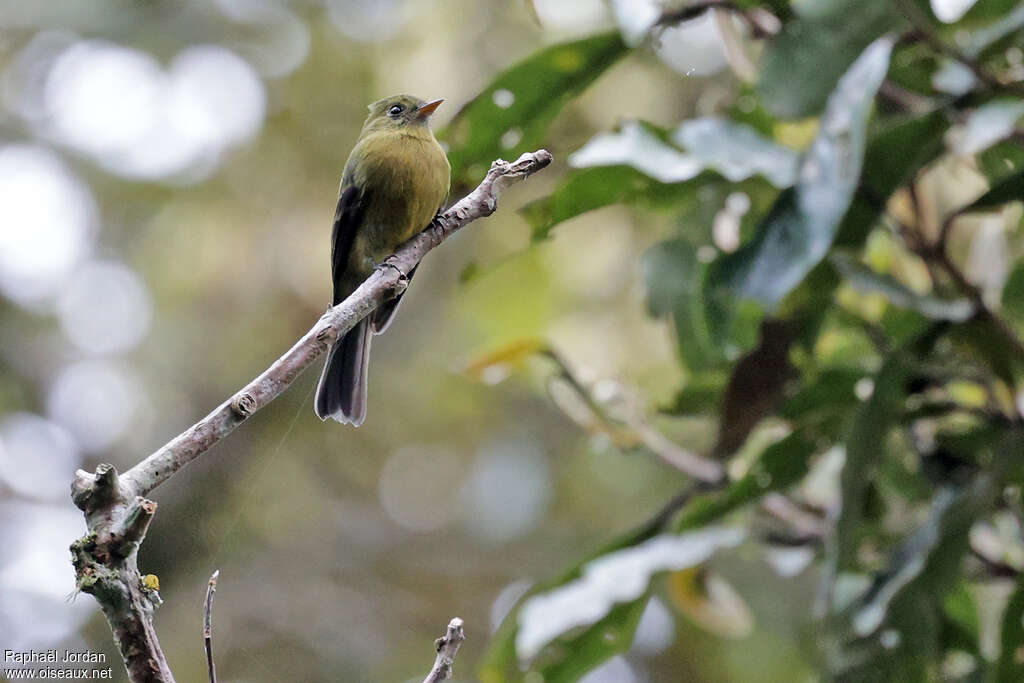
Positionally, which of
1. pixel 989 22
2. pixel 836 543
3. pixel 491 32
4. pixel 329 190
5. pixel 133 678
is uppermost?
pixel 491 32

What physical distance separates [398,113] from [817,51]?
93 cm

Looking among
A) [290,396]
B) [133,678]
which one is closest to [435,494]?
[290,396]

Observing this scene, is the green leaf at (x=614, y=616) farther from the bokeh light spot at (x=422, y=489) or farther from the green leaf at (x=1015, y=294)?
the bokeh light spot at (x=422, y=489)

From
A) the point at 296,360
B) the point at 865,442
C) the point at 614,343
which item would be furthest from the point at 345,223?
the point at 614,343

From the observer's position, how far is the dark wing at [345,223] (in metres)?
2.42

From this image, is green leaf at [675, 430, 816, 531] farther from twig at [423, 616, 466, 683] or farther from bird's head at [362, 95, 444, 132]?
twig at [423, 616, 466, 683]

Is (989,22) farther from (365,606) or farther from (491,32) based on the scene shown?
(365,606)

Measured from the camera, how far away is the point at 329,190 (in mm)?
3033

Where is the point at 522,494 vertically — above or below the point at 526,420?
below

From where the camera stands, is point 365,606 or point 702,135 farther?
point 365,606

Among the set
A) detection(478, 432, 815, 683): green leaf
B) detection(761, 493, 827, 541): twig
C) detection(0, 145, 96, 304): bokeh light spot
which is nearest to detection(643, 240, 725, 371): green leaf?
detection(478, 432, 815, 683): green leaf

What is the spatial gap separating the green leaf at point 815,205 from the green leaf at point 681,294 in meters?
0.44

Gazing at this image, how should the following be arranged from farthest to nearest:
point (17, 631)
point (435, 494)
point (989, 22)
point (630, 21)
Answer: point (435, 494), point (989, 22), point (630, 21), point (17, 631)

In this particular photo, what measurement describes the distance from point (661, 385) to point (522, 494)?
0.75 m
